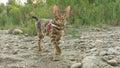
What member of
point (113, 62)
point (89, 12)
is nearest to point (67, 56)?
point (113, 62)

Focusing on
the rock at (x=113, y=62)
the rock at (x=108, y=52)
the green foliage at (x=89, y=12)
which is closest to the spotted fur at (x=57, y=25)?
the rock at (x=108, y=52)

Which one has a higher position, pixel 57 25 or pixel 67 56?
pixel 57 25

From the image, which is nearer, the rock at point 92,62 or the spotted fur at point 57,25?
the rock at point 92,62

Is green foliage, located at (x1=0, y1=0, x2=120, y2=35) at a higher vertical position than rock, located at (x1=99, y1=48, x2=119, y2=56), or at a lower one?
higher

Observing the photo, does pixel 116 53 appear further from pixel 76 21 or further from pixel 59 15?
pixel 76 21

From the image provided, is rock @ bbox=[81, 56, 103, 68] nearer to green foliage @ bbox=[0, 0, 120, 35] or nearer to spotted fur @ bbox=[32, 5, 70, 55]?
spotted fur @ bbox=[32, 5, 70, 55]

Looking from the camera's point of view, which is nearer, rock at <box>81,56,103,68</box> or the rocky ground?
rock at <box>81,56,103,68</box>

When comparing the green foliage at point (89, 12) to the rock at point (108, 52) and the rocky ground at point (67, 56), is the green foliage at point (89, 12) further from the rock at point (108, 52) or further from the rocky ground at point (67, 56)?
the rock at point (108, 52)

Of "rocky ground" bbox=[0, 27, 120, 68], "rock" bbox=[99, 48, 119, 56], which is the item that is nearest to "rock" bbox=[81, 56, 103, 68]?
"rocky ground" bbox=[0, 27, 120, 68]

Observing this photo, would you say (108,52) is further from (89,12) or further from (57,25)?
(89,12)

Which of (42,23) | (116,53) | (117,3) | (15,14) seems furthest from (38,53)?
(15,14)

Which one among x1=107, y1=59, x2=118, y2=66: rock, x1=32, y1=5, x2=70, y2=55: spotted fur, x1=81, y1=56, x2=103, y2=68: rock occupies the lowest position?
x1=107, y1=59, x2=118, y2=66: rock

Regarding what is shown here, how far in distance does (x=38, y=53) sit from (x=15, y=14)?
1163 centimetres

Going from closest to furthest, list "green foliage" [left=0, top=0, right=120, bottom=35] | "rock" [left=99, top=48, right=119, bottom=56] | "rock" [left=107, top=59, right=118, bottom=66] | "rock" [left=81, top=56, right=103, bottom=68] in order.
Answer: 1. "rock" [left=81, top=56, right=103, bottom=68]
2. "rock" [left=107, top=59, right=118, bottom=66]
3. "rock" [left=99, top=48, right=119, bottom=56]
4. "green foliage" [left=0, top=0, right=120, bottom=35]
